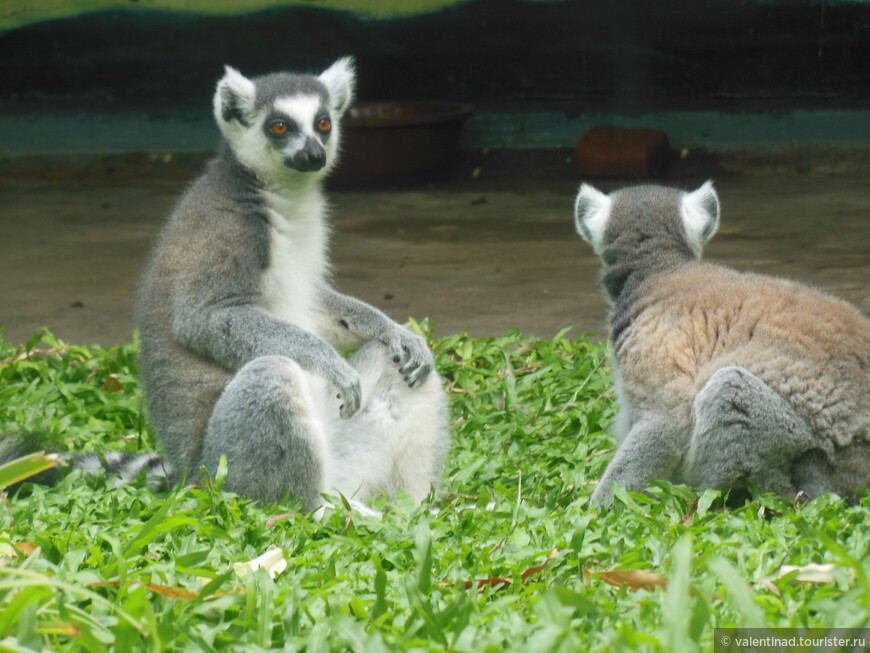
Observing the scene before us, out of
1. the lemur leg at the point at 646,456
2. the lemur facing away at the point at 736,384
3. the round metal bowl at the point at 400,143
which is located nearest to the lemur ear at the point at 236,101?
the lemur facing away at the point at 736,384

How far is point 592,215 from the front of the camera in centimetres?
450

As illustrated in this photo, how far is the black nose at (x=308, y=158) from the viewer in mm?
4172

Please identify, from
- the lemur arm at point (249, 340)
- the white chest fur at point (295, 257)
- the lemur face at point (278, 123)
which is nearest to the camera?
the lemur arm at point (249, 340)

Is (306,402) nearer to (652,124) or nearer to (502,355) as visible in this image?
(502,355)

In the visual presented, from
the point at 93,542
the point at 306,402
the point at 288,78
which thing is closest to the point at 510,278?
the point at 288,78

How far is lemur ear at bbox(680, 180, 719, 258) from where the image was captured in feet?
14.4

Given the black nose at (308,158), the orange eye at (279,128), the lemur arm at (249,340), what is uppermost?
the orange eye at (279,128)

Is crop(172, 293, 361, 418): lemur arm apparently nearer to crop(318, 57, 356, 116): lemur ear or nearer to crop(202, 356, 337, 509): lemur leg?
crop(202, 356, 337, 509): lemur leg

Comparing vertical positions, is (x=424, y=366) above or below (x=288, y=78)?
below

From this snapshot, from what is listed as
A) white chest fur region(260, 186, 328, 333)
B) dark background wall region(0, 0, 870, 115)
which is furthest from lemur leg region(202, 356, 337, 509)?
dark background wall region(0, 0, 870, 115)

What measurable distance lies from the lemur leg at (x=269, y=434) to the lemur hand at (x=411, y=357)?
1.74ft

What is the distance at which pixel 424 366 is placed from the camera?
4.17m

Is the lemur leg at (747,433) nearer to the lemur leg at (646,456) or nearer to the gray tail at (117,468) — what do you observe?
the lemur leg at (646,456)

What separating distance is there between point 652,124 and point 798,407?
9.50 metres
